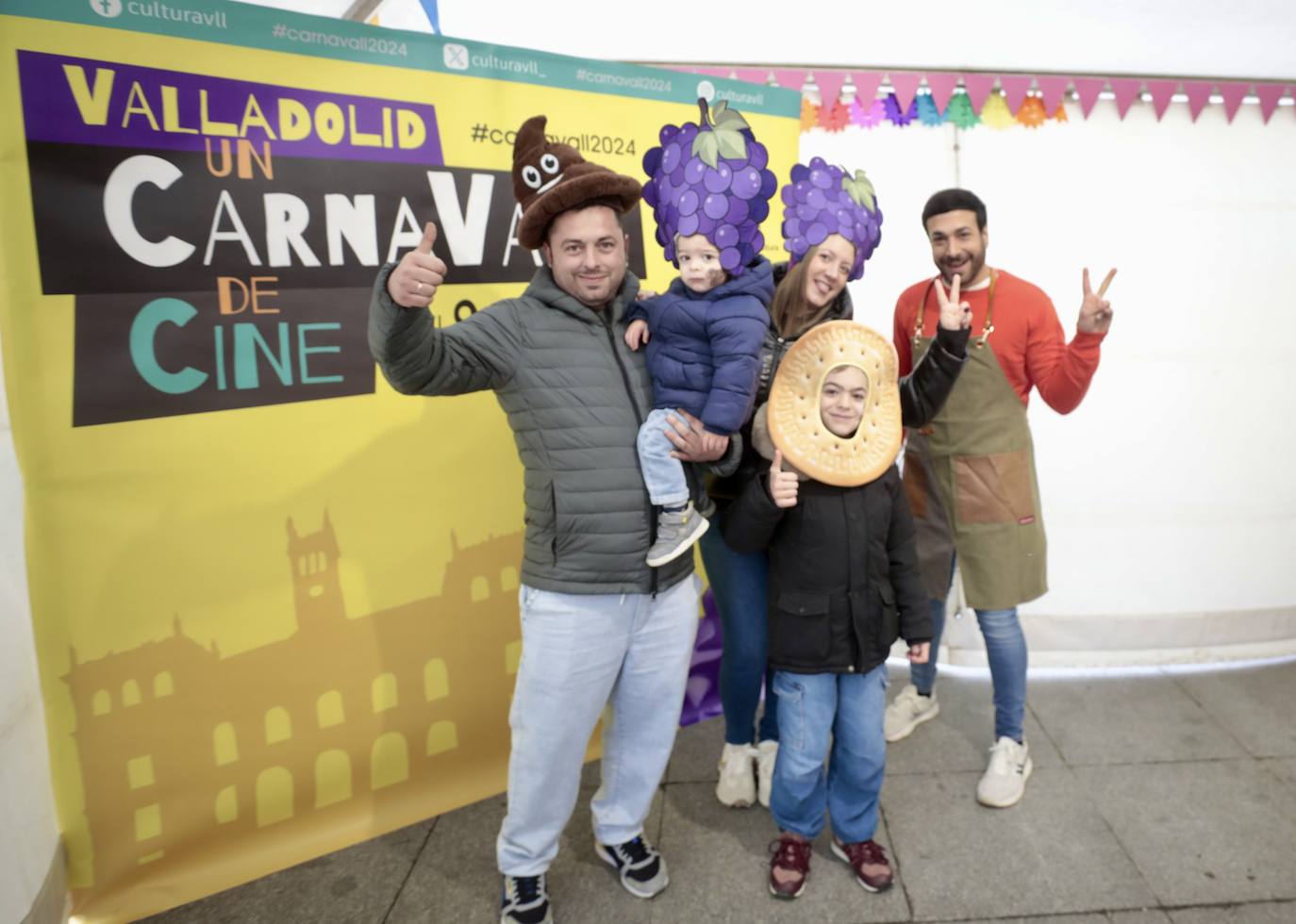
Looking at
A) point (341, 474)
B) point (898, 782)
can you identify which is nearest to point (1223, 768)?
point (898, 782)

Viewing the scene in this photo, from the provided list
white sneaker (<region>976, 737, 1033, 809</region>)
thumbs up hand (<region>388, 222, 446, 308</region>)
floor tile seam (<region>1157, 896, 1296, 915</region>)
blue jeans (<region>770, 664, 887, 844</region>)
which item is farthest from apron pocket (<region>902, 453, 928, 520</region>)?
thumbs up hand (<region>388, 222, 446, 308</region>)

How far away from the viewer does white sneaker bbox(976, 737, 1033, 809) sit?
2.41 meters

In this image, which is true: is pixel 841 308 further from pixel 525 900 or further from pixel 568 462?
pixel 525 900

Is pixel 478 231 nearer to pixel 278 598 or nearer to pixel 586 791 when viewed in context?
pixel 278 598

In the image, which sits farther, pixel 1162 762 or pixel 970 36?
pixel 970 36

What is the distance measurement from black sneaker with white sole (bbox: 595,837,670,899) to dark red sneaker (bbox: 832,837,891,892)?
48 centimetres

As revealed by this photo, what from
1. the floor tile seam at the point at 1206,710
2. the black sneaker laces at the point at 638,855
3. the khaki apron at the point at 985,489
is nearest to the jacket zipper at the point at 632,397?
the black sneaker laces at the point at 638,855

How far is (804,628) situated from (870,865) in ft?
2.25

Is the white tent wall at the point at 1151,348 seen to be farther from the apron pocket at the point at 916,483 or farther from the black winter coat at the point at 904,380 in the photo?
the black winter coat at the point at 904,380

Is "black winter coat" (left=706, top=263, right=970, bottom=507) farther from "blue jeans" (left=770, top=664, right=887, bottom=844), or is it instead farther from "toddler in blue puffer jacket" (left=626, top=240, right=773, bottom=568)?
"blue jeans" (left=770, top=664, right=887, bottom=844)

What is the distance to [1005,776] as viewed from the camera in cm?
245

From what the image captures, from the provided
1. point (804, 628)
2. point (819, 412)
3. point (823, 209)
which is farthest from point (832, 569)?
point (823, 209)

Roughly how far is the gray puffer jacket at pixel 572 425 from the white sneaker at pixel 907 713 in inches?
59.2

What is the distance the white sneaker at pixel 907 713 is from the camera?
2832mm
